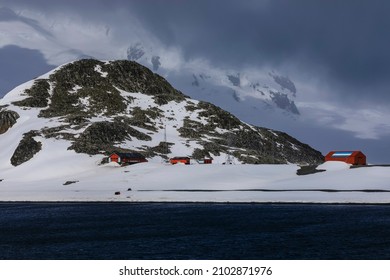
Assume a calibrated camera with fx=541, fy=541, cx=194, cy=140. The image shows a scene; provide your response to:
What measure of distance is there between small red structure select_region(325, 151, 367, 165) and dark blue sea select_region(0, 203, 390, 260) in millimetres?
45301

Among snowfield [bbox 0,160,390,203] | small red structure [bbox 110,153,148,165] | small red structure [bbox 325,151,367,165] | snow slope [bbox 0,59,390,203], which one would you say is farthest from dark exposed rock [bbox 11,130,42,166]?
small red structure [bbox 325,151,367,165]

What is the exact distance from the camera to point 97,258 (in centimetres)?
4938

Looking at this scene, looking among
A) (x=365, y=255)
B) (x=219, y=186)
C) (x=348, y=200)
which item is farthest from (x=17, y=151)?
(x=365, y=255)

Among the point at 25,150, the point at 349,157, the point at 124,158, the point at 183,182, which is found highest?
the point at 25,150

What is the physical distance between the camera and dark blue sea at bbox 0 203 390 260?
51188 mm

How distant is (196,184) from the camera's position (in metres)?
126

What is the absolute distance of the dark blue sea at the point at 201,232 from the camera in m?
51.2

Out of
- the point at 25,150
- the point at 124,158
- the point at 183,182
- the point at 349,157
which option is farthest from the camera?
the point at 25,150

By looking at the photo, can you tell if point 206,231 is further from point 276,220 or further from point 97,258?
point 97,258

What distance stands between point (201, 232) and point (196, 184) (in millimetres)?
60570

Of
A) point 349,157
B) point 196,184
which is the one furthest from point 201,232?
point 349,157

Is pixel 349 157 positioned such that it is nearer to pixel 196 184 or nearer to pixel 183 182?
pixel 196 184

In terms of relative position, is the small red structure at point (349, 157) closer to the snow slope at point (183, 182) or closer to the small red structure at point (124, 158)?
the snow slope at point (183, 182)

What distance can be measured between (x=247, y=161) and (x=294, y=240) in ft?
456
